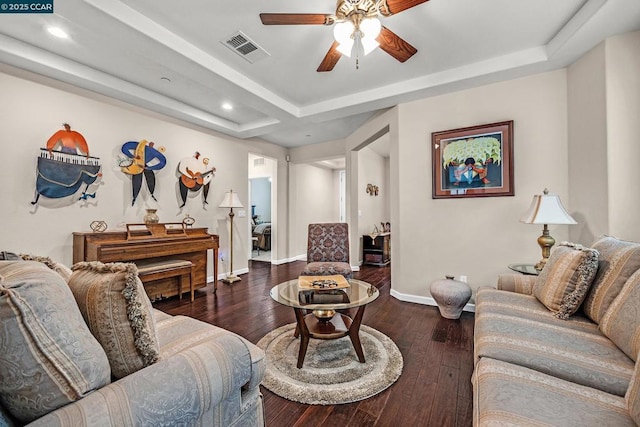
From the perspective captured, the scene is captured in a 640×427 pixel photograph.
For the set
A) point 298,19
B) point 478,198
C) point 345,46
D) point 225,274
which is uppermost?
point 298,19

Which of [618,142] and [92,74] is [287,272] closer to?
Result: [92,74]

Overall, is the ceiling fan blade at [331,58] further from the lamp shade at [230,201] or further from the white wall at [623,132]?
the lamp shade at [230,201]

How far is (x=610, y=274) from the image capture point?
1.52m

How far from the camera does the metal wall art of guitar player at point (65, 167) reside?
2760mm

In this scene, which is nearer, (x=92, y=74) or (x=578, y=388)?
(x=578, y=388)

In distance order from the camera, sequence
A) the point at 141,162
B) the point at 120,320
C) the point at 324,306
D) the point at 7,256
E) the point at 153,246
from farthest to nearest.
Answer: the point at 141,162 < the point at 153,246 < the point at 324,306 < the point at 7,256 < the point at 120,320

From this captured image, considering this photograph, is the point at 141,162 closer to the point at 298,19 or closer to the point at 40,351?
the point at 298,19

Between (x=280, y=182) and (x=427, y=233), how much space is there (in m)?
3.66

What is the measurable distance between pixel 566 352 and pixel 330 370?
1.36 meters

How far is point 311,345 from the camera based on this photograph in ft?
7.37

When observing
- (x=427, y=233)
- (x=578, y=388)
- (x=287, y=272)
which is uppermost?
(x=427, y=233)

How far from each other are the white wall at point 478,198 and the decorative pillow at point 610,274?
120 centimetres

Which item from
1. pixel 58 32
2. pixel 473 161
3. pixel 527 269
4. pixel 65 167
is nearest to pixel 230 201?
pixel 65 167

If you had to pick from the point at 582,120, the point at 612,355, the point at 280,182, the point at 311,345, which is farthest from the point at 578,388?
the point at 280,182
